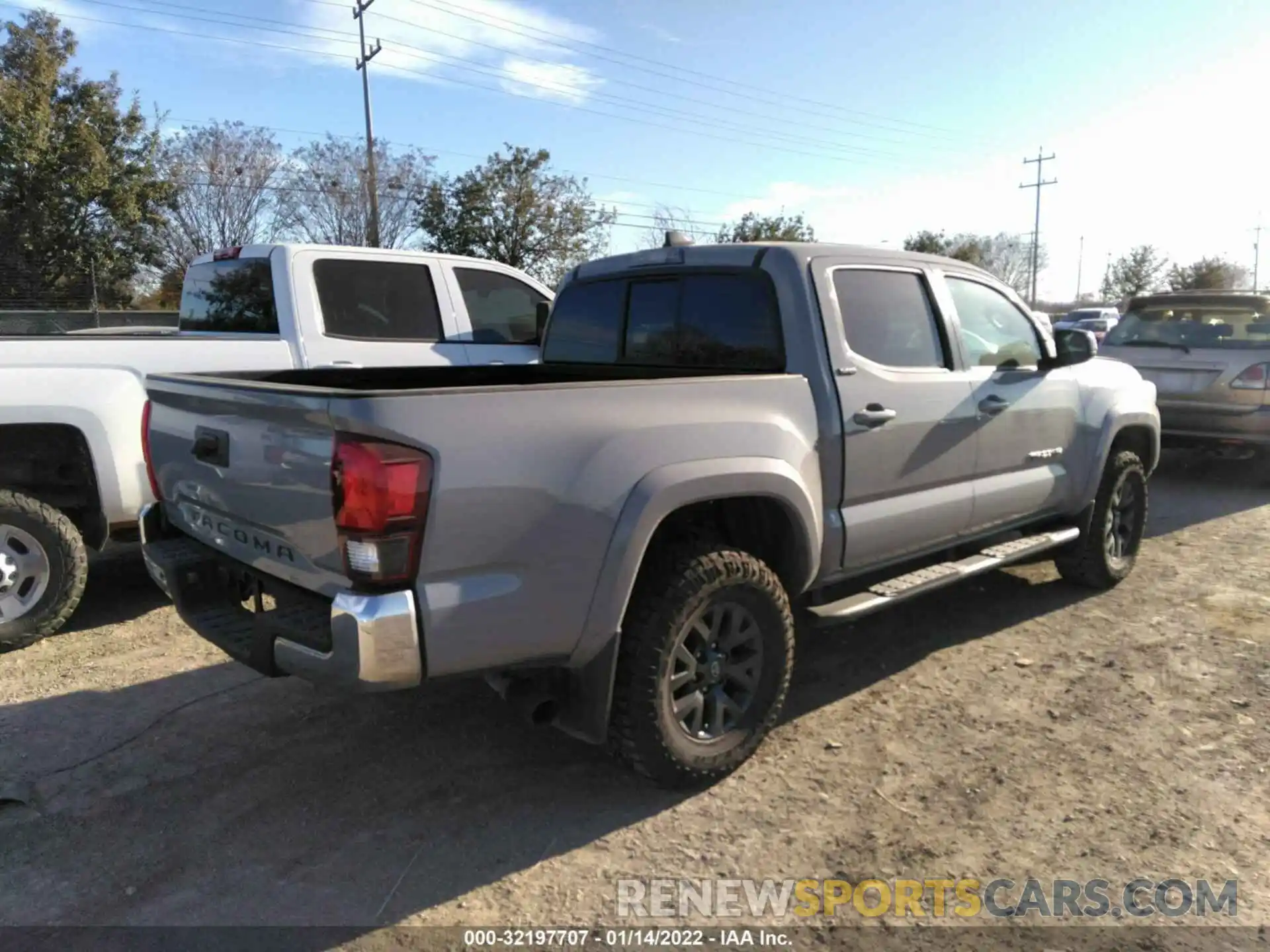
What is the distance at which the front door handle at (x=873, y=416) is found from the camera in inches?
146

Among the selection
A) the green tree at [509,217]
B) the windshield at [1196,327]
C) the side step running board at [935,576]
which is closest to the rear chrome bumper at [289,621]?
the side step running board at [935,576]

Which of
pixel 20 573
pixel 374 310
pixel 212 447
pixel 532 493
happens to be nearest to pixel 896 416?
pixel 532 493

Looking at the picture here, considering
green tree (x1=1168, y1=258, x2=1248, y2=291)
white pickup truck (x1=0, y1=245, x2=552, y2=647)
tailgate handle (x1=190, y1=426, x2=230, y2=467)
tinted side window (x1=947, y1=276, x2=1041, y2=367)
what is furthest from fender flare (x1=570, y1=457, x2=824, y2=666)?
green tree (x1=1168, y1=258, x2=1248, y2=291)

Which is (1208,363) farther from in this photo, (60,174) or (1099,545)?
(60,174)

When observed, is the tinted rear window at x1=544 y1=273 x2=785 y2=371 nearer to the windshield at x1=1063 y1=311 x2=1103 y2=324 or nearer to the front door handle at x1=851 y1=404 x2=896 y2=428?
the front door handle at x1=851 y1=404 x2=896 y2=428

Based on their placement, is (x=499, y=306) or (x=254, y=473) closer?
(x=254, y=473)

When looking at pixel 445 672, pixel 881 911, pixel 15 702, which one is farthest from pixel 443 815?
pixel 15 702

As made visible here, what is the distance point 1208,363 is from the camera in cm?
853

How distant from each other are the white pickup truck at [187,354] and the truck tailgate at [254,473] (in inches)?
55.1

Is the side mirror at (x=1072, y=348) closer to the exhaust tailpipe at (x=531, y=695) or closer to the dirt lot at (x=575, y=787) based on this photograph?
the dirt lot at (x=575, y=787)

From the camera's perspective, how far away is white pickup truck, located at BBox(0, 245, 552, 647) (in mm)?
4559

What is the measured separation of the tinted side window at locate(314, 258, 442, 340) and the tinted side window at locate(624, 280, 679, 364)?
2513 mm

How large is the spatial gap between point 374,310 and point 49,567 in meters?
2.53

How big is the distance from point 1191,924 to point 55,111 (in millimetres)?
31172
